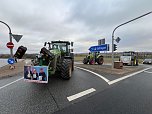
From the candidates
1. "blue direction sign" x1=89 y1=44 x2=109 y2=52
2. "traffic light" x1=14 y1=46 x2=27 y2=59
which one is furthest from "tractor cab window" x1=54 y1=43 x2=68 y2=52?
"blue direction sign" x1=89 y1=44 x2=109 y2=52

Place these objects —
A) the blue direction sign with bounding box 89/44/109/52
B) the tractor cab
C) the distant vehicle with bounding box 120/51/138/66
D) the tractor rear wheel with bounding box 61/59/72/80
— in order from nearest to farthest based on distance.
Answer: the tractor rear wheel with bounding box 61/59/72/80 < the tractor cab < the blue direction sign with bounding box 89/44/109/52 < the distant vehicle with bounding box 120/51/138/66

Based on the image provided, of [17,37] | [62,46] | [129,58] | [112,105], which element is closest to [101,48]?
[62,46]

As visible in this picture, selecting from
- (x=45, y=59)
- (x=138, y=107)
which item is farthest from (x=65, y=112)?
(x=45, y=59)

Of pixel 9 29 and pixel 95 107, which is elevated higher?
pixel 9 29

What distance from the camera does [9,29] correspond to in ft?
51.9

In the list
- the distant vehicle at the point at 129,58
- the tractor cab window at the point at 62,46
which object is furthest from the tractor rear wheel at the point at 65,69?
the distant vehicle at the point at 129,58

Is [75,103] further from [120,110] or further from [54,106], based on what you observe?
[120,110]

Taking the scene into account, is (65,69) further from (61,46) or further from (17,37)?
(17,37)

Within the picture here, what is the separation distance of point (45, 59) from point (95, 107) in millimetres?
4915

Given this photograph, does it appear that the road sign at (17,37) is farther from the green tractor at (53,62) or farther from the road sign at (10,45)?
the green tractor at (53,62)

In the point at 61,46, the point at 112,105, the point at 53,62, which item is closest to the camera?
the point at 112,105

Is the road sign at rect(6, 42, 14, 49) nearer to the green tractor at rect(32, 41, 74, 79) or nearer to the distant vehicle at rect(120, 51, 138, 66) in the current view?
the green tractor at rect(32, 41, 74, 79)

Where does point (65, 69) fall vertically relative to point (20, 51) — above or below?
below

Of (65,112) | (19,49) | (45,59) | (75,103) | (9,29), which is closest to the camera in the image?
(65,112)
